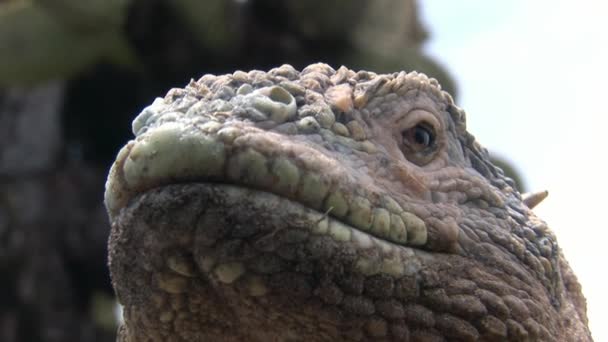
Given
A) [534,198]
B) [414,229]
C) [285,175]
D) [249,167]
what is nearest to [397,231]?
[414,229]

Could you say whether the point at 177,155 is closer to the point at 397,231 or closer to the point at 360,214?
the point at 360,214

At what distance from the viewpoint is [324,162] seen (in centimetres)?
347

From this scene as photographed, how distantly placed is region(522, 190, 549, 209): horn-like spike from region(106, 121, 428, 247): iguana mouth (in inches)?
71.5

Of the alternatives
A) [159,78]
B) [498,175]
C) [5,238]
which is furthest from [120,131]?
[498,175]

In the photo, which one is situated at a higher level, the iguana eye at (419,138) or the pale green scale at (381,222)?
the iguana eye at (419,138)

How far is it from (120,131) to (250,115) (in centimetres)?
1677

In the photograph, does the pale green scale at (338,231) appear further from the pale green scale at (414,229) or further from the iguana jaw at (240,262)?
the pale green scale at (414,229)

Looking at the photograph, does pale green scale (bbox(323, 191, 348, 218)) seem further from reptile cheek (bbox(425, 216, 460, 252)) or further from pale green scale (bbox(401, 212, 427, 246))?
reptile cheek (bbox(425, 216, 460, 252))

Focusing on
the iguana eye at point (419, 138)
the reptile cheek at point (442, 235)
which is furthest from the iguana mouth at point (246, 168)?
the iguana eye at point (419, 138)

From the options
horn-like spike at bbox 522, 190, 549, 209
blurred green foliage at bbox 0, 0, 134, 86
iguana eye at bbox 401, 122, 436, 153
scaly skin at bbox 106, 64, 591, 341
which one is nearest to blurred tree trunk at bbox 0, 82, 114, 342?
blurred green foliage at bbox 0, 0, 134, 86

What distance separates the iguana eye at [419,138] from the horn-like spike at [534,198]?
1135 millimetres

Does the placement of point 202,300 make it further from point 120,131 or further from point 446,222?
point 120,131

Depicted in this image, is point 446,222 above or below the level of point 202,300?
above

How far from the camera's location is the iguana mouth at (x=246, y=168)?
10.9 ft
